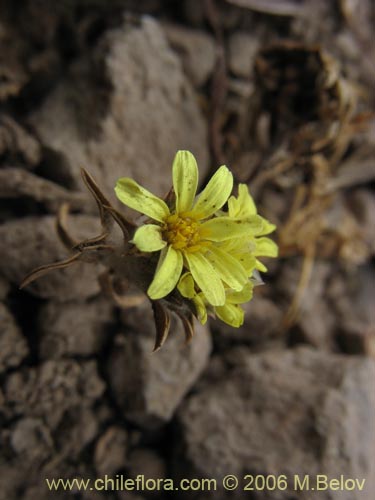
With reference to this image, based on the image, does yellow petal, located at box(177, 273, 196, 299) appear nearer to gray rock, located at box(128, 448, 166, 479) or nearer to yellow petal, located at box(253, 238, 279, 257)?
yellow petal, located at box(253, 238, 279, 257)

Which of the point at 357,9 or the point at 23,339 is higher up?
the point at 357,9

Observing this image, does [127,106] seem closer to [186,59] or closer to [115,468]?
[186,59]

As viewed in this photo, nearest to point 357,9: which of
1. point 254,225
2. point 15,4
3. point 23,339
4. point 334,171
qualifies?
point 334,171

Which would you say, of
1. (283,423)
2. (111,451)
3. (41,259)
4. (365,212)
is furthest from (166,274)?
(365,212)

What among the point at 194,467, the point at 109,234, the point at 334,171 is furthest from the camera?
the point at 334,171

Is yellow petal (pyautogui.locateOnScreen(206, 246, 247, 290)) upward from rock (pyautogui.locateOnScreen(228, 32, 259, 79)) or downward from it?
downward

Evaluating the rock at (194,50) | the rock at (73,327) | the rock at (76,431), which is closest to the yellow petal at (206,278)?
the rock at (73,327)

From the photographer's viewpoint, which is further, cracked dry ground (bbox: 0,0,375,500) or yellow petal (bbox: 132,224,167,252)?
cracked dry ground (bbox: 0,0,375,500)

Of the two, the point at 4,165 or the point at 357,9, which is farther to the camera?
the point at 357,9

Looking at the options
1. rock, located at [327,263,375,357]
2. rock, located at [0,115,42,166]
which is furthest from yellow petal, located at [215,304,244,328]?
rock, located at [327,263,375,357]
